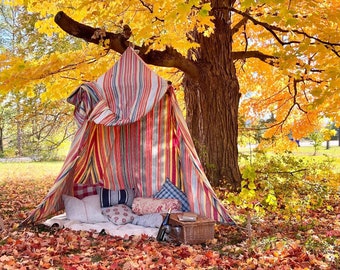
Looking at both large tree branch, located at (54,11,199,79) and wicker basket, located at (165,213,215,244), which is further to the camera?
large tree branch, located at (54,11,199,79)

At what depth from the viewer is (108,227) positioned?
478 cm

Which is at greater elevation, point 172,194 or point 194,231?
point 172,194

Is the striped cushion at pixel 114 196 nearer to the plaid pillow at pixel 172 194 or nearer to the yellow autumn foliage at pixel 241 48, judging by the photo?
the plaid pillow at pixel 172 194

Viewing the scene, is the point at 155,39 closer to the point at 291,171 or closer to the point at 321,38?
the point at 321,38

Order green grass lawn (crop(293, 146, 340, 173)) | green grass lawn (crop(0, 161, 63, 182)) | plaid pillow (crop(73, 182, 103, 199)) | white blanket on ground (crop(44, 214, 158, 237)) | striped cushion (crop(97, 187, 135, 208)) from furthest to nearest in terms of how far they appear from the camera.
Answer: green grass lawn (crop(0, 161, 63, 182)) < green grass lawn (crop(293, 146, 340, 173)) < plaid pillow (crop(73, 182, 103, 199)) < striped cushion (crop(97, 187, 135, 208)) < white blanket on ground (crop(44, 214, 158, 237))

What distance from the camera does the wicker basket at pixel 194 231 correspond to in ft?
13.7

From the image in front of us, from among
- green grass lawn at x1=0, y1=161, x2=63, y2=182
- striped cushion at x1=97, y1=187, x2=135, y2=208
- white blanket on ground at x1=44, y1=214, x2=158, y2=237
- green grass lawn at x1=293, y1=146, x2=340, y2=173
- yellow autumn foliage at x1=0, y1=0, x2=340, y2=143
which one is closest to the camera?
white blanket on ground at x1=44, y1=214, x2=158, y2=237

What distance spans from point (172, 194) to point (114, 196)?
2.55 feet

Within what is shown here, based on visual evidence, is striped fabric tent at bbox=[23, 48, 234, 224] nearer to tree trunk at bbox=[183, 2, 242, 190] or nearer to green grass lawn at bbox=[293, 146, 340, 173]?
tree trunk at bbox=[183, 2, 242, 190]

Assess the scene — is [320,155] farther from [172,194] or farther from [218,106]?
[172,194]

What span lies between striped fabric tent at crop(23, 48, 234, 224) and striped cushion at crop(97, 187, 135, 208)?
0.08m

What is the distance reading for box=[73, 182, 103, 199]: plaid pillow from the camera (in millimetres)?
5535

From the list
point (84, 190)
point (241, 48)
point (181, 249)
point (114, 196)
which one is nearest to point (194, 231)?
point (181, 249)

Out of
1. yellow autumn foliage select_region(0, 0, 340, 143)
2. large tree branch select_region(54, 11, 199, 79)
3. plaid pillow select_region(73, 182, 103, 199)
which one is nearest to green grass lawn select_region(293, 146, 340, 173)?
yellow autumn foliage select_region(0, 0, 340, 143)
